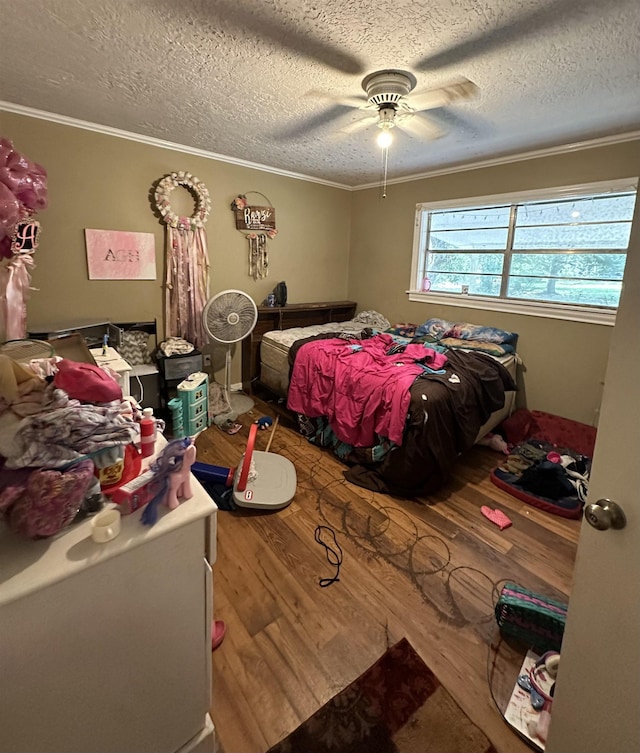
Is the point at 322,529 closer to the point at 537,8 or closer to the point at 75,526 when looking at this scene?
the point at 75,526

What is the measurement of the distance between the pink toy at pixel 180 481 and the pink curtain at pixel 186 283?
2831 millimetres

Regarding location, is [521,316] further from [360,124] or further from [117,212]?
[117,212]

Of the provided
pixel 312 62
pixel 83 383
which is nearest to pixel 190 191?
pixel 312 62

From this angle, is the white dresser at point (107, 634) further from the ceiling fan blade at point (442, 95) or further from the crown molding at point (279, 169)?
the crown molding at point (279, 169)

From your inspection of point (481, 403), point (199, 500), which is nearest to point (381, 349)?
point (481, 403)

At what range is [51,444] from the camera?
27.8 inches

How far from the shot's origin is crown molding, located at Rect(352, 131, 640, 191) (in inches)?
103

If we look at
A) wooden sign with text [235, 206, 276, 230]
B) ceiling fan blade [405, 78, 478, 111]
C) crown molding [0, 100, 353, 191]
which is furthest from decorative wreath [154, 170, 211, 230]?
ceiling fan blade [405, 78, 478, 111]

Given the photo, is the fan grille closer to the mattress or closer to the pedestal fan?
the pedestal fan

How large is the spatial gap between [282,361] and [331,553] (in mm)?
1937

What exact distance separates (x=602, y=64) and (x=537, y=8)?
61 cm

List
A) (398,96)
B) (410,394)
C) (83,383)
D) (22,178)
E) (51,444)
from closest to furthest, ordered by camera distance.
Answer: (51,444), (83,383), (22,178), (398,96), (410,394)

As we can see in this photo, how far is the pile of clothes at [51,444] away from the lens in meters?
0.68

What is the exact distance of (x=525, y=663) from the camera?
54.4 inches
